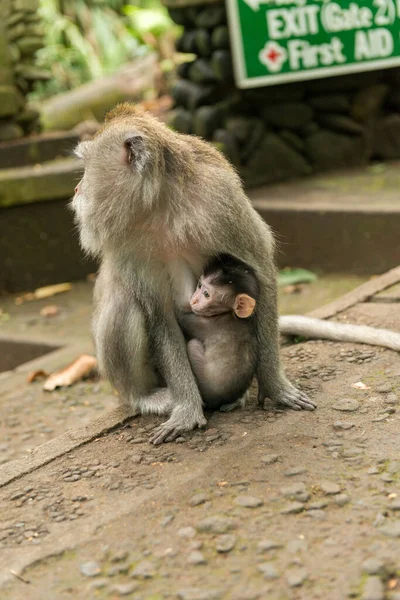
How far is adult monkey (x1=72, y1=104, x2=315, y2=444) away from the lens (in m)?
3.23

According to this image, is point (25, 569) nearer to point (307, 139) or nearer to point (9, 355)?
point (9, 355)

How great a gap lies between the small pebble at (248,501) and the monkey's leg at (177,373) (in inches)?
24.4

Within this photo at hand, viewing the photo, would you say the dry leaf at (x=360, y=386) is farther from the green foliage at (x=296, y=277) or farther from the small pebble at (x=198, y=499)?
the green foliage at (x=296, y=277)

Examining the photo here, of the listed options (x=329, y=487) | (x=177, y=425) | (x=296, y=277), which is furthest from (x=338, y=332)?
(x=296, y=277)

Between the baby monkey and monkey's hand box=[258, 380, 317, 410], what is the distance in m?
0.11

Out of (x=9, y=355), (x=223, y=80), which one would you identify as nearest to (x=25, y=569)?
(x=9, y=355)

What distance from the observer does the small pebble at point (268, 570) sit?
240cm

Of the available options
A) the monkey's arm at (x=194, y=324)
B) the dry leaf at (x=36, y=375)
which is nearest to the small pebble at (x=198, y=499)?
the monkey's arm at (x=194, y=324)

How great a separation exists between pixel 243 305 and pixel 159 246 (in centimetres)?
37

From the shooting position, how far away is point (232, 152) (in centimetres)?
711

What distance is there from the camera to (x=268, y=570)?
2.42 metres

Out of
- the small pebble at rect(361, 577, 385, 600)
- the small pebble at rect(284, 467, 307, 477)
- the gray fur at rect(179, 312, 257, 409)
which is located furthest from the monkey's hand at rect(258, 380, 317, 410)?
the small pebble at rect(361, 577, 385, 600)

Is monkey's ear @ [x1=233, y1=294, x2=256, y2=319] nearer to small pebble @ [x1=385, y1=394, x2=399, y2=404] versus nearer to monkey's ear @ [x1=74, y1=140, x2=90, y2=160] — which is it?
small pebble @ [x1=385, y1=394, x2=399, y2=404]

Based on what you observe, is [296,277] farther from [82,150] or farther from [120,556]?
[120,556]
